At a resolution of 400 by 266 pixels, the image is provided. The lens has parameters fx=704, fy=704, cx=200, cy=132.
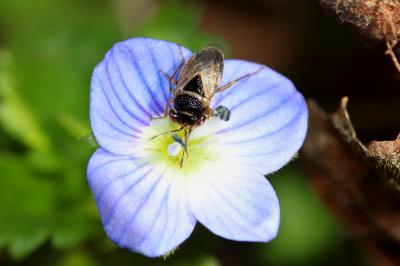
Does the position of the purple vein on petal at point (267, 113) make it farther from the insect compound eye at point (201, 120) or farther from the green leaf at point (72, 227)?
the green leaf at point (72, 227)

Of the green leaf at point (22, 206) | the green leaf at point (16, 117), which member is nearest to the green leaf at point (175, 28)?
the green leaf at point (16, 117)

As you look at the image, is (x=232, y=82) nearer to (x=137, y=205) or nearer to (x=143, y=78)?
(x=143, y=78)

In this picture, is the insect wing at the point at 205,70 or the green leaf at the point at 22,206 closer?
the insect wing at the point at 205,70

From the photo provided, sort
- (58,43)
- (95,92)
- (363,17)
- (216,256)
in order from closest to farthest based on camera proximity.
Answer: (95,92)
(363,17)
(216,256)
(58,43)

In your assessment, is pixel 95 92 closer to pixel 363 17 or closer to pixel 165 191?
pixel 165 191

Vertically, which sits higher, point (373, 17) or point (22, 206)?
point (373, 17)

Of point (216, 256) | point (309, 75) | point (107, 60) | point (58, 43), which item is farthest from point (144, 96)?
point (309, 75)

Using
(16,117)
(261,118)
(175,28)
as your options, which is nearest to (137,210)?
(261,118)
